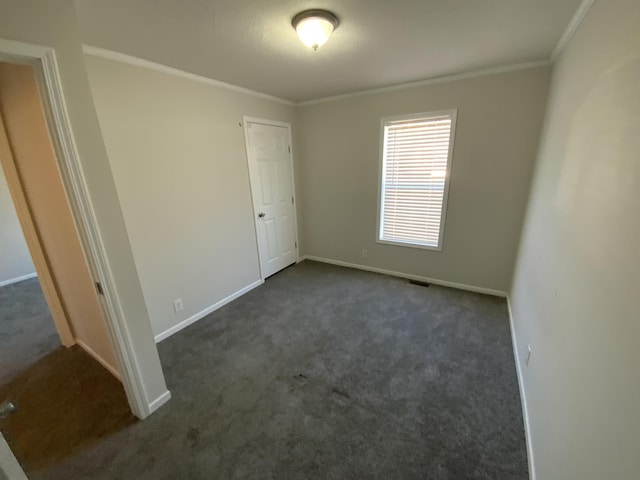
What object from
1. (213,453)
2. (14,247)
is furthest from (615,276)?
(14,247)

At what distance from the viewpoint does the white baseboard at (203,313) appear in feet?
8.27

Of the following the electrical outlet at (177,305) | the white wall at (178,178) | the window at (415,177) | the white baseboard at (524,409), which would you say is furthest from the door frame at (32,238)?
the white baseboard at (524,409)

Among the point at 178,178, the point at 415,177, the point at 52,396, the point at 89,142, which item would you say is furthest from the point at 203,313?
the point at 415,177

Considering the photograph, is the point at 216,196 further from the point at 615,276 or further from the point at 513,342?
the point at 513,342

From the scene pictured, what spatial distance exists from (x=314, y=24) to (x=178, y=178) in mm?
1724

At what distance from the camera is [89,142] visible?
1.32 metres

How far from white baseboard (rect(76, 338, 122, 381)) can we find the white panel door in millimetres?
1821

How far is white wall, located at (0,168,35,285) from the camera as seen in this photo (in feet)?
12.1

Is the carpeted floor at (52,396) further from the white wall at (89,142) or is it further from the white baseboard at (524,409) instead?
the white baseboard at (524,409)

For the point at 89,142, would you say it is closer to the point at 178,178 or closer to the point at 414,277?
the point at 178,178

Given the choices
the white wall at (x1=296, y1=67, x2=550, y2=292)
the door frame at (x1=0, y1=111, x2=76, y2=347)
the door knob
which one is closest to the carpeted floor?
the door frame at (x1=0, y1=111, x2=76, y2=347)

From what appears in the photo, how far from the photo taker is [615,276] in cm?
87

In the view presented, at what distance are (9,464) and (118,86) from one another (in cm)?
234

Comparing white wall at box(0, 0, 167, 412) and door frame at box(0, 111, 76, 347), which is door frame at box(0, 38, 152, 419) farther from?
door frame at box(0, 111, 76, 347)
